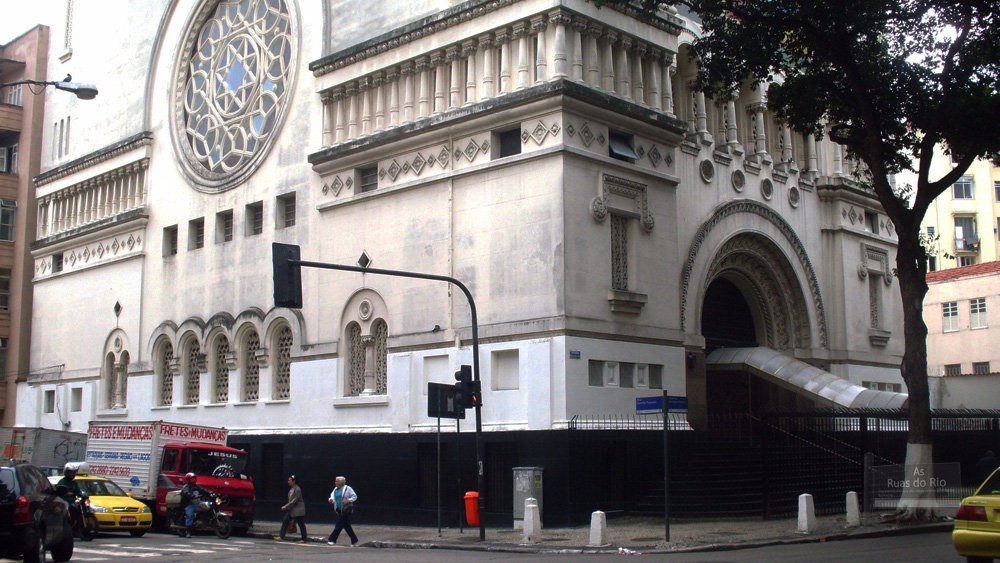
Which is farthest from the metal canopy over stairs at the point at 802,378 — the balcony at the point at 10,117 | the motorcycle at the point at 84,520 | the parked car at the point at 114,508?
the balcony at the point at 10,117

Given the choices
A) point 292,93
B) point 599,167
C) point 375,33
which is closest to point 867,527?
point 599,167

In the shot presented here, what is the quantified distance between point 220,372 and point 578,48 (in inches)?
644

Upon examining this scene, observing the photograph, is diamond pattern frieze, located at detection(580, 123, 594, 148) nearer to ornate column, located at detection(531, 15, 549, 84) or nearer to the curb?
ornate column, located at detection(531, 15, 549, 84)

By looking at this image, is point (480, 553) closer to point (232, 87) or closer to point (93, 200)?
point (232, 87)

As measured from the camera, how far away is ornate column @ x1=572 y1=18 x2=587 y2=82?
27156mm

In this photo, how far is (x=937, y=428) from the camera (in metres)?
32.3

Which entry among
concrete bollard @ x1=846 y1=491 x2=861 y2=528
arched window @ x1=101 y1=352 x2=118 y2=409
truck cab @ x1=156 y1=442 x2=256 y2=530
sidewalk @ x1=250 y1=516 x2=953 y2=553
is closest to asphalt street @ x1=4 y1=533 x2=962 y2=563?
sidewalk @ x1=250 y1=516 x2=953 y2=553

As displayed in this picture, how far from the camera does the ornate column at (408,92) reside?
30562 mm

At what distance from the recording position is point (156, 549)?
2180cm

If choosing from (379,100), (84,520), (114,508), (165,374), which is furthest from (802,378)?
(165,374)

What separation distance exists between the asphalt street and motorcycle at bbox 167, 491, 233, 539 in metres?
1.95

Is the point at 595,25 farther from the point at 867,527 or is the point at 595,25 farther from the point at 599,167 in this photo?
the point at 867,527

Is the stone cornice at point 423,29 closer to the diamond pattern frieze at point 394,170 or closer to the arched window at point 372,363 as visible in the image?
the diamond pattern frieze at point 394,170

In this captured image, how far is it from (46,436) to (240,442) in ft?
23.2
